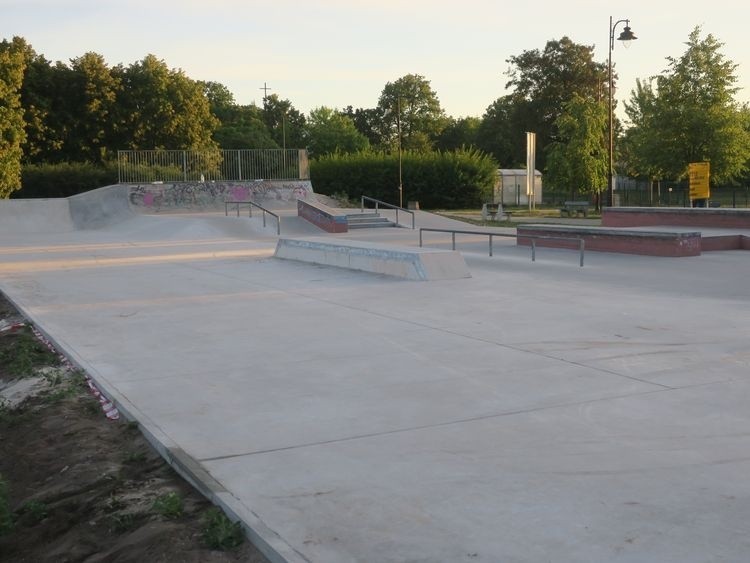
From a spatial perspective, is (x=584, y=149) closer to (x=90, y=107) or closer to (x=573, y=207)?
(x=573, y=207)

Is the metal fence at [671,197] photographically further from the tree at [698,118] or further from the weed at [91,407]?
the weed at [91,407]

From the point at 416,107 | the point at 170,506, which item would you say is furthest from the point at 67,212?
the point at 416,107

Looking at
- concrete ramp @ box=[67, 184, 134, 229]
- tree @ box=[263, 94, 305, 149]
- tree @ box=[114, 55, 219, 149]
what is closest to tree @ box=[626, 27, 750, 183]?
concrete ramp @ box=[67, 184, 134, 229]

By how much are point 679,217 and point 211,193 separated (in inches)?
864

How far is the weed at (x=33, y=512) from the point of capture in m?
4.63

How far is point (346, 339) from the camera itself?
898 cm

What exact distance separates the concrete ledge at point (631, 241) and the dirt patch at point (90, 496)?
45.9 feet

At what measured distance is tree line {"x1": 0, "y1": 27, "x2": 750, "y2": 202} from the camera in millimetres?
38531

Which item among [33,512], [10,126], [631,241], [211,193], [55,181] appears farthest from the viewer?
[55,181]

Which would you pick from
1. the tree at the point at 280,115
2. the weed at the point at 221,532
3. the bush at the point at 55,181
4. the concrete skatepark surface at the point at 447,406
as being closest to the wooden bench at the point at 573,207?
the concrete skatepark surface at the point at 447,406

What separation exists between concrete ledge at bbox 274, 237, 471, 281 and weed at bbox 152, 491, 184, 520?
10.1 m

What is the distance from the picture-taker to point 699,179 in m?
28.8

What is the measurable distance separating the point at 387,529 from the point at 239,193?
1428 inches

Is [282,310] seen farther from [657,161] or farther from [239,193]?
[657,161]
